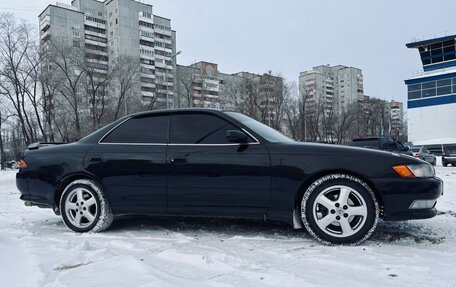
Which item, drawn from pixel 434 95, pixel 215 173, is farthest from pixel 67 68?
pixel 434 95

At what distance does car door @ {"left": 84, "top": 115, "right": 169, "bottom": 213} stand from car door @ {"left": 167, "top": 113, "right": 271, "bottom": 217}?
146 mm

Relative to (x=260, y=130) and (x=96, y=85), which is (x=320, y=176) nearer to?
(x=260, y=130)

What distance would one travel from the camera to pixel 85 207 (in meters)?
4.30

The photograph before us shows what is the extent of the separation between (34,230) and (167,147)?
206cm

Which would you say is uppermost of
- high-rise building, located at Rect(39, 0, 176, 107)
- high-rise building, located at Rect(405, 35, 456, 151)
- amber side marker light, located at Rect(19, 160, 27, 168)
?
high-rise building, located at Rect(39, 0, 176, 107)

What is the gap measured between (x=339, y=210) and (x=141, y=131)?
2365 millimetres

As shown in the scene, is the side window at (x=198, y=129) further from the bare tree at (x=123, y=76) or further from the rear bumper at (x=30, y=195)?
the bare tree at (x=123, y=76)

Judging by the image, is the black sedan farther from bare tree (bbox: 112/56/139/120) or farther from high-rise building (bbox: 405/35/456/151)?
high-rise building (bbox: 405/35/456/151)

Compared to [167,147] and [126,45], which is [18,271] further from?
[126,45]

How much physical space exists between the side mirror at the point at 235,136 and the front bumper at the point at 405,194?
1336mm

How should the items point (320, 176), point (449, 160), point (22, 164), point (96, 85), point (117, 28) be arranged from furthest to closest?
point (117, 28), point (96, 85), point (449, 160), point (22, 164), point (320, 176)

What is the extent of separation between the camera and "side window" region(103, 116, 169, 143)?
4.25 m

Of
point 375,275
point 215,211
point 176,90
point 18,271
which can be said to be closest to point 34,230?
point 18,271

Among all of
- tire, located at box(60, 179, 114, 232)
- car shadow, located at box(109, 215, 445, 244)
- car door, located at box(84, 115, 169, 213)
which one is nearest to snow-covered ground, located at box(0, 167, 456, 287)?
car shadow, located at box(109, 215, 445, 244)
